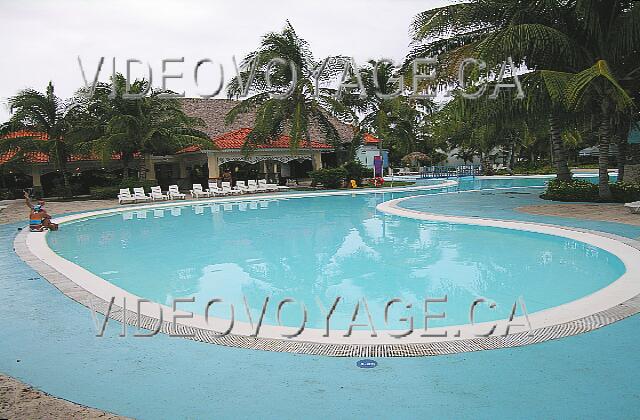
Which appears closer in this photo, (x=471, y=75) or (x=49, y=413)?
Answer: (x=49, y=413)

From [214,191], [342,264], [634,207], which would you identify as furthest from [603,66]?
[214,191]

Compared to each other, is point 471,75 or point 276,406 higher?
point 471,75

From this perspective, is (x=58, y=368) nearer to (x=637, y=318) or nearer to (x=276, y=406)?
(x=276, y=406)

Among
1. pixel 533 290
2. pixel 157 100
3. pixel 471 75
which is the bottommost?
pixel 533 290

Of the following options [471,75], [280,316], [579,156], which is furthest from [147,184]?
[579,156]

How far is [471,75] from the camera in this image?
13.1m

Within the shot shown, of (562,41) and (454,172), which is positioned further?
(454,172)

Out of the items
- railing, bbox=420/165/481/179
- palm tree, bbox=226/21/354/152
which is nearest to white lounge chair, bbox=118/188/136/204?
palm tree, bbox=226/21/354/152

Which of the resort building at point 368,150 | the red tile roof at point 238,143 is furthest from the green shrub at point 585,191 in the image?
the resort building at point 368,150

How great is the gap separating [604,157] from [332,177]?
567 inches

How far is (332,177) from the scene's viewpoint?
26969 millimetres

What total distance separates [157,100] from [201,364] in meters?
23.3

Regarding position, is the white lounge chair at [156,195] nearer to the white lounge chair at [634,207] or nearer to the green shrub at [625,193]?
the green shrub at [625,193]

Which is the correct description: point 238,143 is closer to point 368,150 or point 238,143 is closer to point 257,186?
point 257,186
